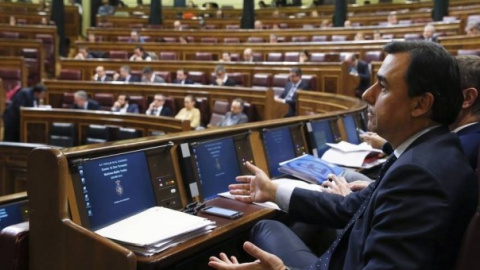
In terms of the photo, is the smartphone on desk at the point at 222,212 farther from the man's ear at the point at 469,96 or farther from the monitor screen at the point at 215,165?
the man's ear at the point at 469,96

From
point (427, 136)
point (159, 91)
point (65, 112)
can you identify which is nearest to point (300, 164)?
point (427, 136)

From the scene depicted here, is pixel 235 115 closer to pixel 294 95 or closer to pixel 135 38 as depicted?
pixel 294 95

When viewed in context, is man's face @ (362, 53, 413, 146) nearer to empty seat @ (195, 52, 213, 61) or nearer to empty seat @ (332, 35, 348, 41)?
empty seat @ (195, 52, 213, 61)

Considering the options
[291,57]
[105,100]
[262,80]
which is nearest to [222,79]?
[262,80]

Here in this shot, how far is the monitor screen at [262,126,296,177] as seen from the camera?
2.27 metres

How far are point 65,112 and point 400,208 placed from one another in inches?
172

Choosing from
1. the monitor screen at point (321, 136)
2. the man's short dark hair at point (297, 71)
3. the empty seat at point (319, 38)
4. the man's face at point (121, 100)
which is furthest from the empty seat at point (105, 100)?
the monitor screen at point (321, 136)

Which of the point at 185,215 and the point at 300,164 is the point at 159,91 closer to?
the point at 300,164

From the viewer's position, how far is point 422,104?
1120 mm

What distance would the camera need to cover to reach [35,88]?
5.87 metres

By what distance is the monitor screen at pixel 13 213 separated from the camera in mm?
1624

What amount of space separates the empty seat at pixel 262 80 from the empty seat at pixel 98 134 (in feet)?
8.66

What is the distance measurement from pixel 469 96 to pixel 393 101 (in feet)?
1.86

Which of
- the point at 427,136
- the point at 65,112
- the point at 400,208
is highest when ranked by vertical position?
the point at 427,136
